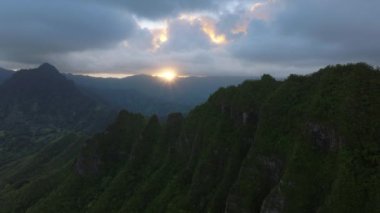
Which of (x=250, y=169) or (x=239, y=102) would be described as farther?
(x=239, y=102)

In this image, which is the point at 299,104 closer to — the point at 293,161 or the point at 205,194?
the point at 293,161

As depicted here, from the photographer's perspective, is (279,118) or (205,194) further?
(205,194)

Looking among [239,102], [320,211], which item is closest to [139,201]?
[239,102]

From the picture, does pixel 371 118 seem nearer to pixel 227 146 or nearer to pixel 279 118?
pixel 279 118

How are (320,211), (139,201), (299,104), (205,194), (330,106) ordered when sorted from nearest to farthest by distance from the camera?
(320,211) < (330,106) < (299,104) < (205,194) < (139,201)

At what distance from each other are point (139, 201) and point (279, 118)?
249 feet

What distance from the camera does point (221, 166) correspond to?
506ft

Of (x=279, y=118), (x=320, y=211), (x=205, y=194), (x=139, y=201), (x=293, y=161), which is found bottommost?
(x=139, y=201)

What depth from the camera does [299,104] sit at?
128875mm

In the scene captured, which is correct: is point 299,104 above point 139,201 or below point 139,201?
above

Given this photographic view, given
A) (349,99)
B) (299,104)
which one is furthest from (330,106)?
(299,104)

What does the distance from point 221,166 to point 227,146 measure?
7.62m

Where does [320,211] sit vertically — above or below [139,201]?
above

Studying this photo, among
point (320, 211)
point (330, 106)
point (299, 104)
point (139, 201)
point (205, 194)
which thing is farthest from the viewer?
point (139, 201)
